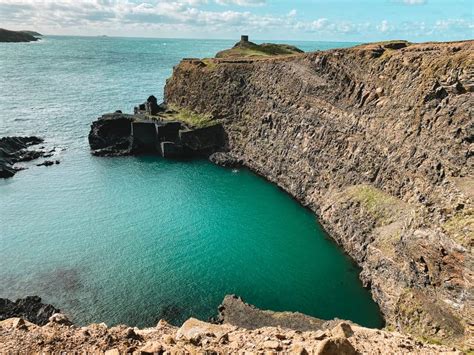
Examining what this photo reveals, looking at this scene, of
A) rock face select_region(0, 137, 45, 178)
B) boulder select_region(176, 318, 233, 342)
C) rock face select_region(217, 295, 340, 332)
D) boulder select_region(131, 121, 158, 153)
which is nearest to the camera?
boulder select_region(176, 318, 233, 342)

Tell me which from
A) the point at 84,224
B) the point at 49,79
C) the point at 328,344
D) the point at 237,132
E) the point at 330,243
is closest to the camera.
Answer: the point at 328,344

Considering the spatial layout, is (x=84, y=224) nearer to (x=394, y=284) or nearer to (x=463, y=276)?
(x=394, y=284)

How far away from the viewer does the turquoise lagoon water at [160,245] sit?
3388 centimetres

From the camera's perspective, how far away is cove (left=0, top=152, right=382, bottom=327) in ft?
111

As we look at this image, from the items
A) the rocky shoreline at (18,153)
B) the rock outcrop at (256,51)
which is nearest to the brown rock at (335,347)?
the rocky shoreline at (18,153)

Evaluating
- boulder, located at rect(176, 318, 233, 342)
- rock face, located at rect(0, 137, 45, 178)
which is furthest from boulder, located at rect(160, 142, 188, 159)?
boulder, located at rect(176, 318, 233, 342)

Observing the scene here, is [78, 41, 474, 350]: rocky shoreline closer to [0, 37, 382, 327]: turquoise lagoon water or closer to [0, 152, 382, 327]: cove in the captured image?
[0, 37, 382, 327]: turquoise lagoon water

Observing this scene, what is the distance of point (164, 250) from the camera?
41.3 meters

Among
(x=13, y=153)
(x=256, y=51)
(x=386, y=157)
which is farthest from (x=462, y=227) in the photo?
(x=256, y=51)

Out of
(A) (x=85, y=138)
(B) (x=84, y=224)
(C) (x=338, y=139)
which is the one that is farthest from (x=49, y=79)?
(C) (x=338, y=139)

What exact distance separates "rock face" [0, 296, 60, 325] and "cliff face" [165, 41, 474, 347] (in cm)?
2732

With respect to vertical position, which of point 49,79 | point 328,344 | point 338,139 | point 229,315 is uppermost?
point 328,344

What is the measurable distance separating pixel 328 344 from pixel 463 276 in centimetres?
1542

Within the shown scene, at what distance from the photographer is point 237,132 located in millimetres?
73312
